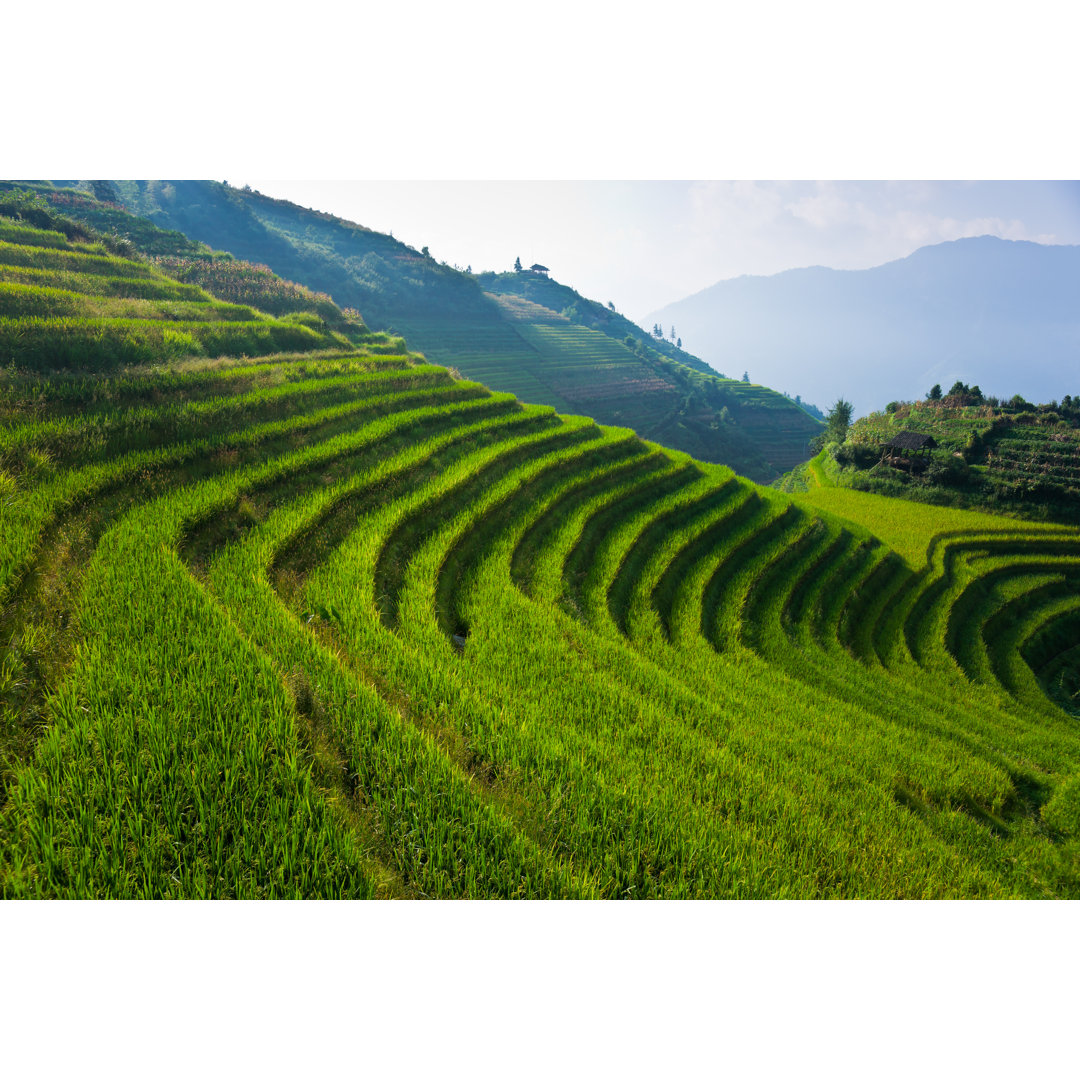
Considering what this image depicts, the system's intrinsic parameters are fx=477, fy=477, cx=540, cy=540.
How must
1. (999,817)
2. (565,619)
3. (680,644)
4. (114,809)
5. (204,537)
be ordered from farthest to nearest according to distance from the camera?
(680,644)
(565,619)
(204,537)
(999,817)
(114,809)

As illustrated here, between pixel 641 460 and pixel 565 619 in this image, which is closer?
pixel 565 619

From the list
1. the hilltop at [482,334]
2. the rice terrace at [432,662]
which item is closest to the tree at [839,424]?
the hilltop at [482,334]

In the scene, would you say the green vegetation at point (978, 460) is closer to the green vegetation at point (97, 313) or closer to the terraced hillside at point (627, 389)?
the terraced hillside at point (627, 389)

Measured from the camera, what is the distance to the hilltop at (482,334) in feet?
161

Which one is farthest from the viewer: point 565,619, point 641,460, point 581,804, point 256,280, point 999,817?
point 256,280

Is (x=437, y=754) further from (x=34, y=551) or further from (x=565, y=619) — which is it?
(x=34, y=551)

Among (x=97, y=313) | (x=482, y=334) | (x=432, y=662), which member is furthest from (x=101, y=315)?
(x=482, y=334)

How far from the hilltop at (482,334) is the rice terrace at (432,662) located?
32.1 m

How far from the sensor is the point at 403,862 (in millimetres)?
2855

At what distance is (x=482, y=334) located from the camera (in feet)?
188

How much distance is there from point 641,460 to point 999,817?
12923 mm

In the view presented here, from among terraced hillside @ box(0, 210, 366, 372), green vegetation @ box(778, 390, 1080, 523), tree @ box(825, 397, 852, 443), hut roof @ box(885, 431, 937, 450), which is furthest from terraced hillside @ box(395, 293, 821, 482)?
terraced hillside @ box(0, 210, 366, 372)

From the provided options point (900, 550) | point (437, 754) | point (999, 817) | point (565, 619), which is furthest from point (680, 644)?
point (900, 550)

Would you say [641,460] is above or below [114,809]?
above
